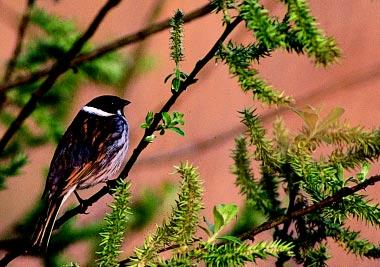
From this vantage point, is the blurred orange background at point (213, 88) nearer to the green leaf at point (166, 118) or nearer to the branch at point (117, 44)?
the branch at point (117, 44)

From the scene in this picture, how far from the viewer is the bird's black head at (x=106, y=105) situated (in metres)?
2.07

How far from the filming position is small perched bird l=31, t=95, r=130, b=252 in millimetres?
1751

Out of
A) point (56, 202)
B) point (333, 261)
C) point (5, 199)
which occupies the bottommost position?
point (56, 202)

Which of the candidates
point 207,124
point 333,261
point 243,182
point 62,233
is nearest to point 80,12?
point 207,124

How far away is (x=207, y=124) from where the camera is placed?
14.6ft

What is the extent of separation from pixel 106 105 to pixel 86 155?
267mm

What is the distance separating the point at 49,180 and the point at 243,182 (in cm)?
66

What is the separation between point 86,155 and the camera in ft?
6.22

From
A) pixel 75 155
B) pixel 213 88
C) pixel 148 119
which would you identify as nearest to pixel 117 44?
pixel 148 119

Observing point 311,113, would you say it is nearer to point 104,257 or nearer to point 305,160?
point 305,160

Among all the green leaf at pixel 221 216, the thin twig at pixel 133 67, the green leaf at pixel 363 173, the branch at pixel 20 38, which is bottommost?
the green leaf at pixel 221 216

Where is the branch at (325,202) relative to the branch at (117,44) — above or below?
below

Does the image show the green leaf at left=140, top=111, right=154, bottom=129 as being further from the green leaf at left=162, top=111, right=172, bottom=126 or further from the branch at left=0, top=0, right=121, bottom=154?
the branch at left=0, top=0, right=121, bottom=154

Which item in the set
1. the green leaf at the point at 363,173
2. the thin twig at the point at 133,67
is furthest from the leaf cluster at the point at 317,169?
the thin twig at the point at 133,67
